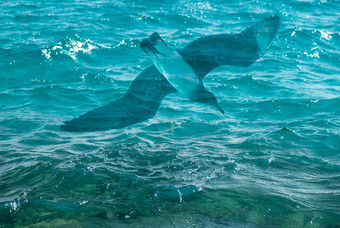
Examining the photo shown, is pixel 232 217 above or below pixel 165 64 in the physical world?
below

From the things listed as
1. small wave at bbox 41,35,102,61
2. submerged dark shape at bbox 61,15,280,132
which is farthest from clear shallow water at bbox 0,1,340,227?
submerged dark shape at bbox 61,15,280,132

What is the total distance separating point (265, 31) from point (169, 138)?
10.8 feet

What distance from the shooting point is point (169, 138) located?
30.0 ft

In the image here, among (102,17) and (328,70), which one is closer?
(328,70)

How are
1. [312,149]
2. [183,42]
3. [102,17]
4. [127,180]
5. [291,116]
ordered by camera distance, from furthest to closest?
1. [102,17]
2. [183,42]
3. [291,116]
4. [312,149]
5. [127,180]

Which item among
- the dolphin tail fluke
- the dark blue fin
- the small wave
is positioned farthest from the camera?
the small wave

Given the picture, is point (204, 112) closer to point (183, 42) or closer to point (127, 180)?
point (127, 180)

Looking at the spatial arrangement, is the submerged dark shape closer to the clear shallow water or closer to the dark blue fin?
the dark blue fin

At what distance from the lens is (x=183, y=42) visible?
14828 mm

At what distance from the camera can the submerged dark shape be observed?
633 centimetres

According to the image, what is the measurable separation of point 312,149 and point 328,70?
5036 mm

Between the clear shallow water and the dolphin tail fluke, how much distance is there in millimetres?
2001

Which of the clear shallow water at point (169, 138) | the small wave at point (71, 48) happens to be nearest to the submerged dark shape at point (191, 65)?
the clear shallow water at point (169, 138)

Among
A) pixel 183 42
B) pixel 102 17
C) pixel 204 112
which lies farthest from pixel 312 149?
pixel 102 17
